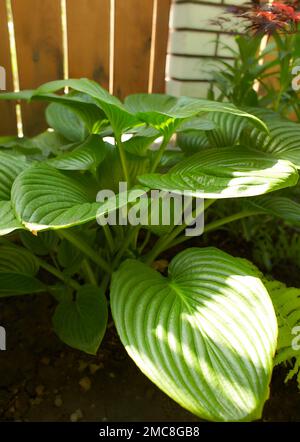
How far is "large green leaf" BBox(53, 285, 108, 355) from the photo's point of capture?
29.2 inches

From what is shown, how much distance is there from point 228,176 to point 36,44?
1185 millimetres

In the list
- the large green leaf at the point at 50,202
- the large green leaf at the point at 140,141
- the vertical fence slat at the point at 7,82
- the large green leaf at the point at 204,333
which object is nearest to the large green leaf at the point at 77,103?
the large green leaf at the point at 140,141

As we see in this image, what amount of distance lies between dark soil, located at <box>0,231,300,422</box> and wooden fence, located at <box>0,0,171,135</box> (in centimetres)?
95

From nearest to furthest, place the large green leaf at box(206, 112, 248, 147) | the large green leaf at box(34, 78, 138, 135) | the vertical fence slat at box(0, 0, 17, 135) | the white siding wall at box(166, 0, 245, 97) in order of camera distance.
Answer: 1. the large green leaf at box(34, 78, 138, 135)
2. the large green leaf at box(206, 112, 248, 147)
3. the vertical fence slat at box(0, 0, 17, 135)
4. the white siding wall at box(166, 0, 245, 97)

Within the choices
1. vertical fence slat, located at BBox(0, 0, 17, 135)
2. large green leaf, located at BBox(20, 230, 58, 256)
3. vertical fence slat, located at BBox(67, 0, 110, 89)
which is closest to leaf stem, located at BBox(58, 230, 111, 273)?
large green leaf, located at BBox(20, 230, 58, 256)

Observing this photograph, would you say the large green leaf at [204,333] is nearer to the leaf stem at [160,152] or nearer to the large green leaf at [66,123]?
the leaf stem at [160,152]

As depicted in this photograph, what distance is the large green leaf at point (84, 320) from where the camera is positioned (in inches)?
29.2

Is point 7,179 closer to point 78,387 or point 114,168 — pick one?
point 114,168

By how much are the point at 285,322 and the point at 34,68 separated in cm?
133

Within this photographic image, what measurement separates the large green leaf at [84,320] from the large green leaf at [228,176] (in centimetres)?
33

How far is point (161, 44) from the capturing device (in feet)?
5.41

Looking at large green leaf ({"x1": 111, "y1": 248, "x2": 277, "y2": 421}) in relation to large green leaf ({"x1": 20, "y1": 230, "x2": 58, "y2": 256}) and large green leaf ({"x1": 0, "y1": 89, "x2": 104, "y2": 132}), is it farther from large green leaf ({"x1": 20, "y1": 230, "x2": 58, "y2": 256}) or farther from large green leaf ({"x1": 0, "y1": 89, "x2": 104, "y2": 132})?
large green leaf ({"x1": 0, "y1": 89, "x2": 104, "y2": 132})

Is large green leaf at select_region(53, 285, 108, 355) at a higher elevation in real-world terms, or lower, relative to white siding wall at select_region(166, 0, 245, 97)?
lower

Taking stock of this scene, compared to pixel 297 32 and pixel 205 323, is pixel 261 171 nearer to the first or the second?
pixel 205 323
